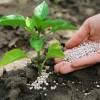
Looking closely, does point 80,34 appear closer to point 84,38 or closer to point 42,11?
point 84,38

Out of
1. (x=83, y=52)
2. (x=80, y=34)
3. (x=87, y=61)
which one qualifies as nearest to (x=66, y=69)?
(x=87, y=61)

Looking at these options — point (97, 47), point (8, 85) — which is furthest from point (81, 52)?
point (8, 85)

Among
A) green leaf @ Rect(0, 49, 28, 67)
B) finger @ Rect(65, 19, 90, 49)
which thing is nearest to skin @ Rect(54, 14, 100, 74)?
finger @ Rect(65, 19, 90, 49)

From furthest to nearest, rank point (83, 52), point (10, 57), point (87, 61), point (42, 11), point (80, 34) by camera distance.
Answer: point (80, 34) → point (83, 52) → point (87, 61) → point (42, 11) → point (10, 57)

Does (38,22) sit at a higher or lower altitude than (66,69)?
higher

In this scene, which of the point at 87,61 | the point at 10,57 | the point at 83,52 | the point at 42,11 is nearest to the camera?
the point at 10,57

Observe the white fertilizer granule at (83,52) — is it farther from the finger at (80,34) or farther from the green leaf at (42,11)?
the green leaf at (42,11)

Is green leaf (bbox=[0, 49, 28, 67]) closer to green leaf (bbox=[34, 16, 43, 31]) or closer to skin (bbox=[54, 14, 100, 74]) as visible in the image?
green leaf (bbox=[34, 16, 43, 31])

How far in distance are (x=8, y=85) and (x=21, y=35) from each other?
126 cm

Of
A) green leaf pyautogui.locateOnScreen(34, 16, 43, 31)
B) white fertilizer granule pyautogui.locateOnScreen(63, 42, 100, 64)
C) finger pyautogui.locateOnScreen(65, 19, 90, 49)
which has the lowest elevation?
white fertilizer granule pyautogui.locateOnScreen(63, 42, 100, 64)

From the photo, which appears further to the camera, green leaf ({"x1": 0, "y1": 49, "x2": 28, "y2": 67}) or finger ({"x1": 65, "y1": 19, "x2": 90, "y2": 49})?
finger ({"x1": 65, "y1": 19, "x2": 90, "y2": 49})

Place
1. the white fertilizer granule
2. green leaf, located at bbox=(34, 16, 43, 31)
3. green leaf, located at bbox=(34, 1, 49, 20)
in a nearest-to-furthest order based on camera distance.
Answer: green leaf, located at bbox=(34, 16, 43, 31) < green leaf, located at bbox=(34, 1, 49, 20) < the white fertilizer granule

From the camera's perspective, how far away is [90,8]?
362 cm

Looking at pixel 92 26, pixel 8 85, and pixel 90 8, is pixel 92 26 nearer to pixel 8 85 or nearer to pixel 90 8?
pixel 8 85
